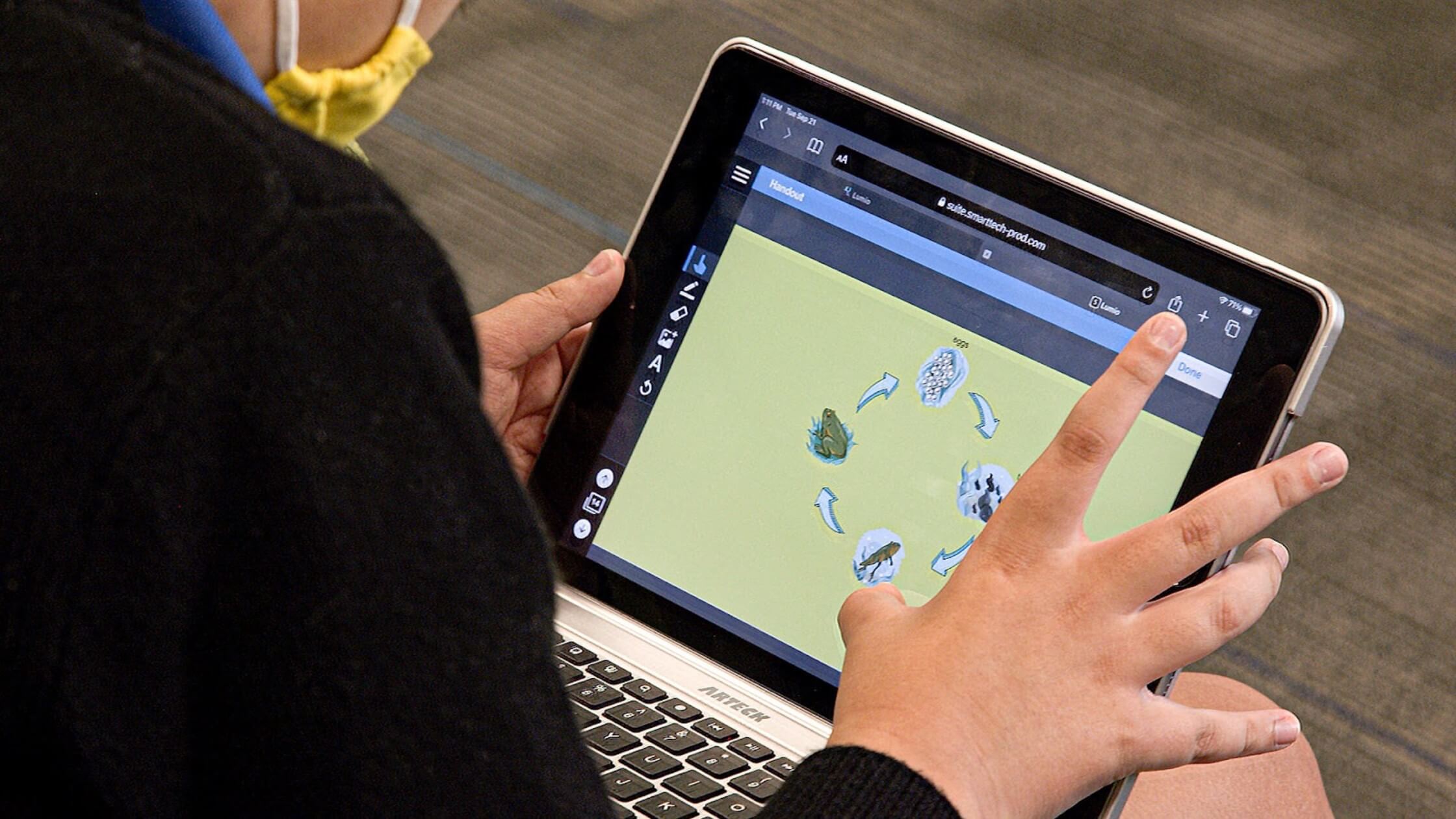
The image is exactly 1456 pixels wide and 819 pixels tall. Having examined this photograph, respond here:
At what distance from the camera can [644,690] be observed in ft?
1.78

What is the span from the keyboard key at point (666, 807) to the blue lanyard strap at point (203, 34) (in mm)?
296

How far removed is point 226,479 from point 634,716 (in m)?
0.30

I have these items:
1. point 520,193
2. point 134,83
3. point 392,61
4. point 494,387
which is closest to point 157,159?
point 134,83

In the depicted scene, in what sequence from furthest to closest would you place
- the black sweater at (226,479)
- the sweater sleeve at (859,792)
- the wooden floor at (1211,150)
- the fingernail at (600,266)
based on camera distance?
the wooden floor at (1211,150) < the fingernail at (600,266) < the sweater sleeve at (859,792) < the black sweater at (226,479)

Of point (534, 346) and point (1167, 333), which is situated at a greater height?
point (1167, 333)

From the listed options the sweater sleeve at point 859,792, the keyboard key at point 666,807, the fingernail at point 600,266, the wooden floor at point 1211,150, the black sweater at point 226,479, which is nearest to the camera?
the black sweater at point 226,479

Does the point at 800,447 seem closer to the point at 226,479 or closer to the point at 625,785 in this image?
the point at 625,785

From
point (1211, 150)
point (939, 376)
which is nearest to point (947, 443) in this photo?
point (939, 376)

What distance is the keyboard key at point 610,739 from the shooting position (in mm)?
509

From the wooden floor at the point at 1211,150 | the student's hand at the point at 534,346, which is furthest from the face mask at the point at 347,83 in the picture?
the wooden floor at the point at 1211,150

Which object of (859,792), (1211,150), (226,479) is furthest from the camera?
(1211,150)

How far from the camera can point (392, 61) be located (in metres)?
0.49

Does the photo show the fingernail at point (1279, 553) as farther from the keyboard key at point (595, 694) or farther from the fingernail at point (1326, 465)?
the keyboard key at point (595, 694)

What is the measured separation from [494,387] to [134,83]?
36 centimetres
